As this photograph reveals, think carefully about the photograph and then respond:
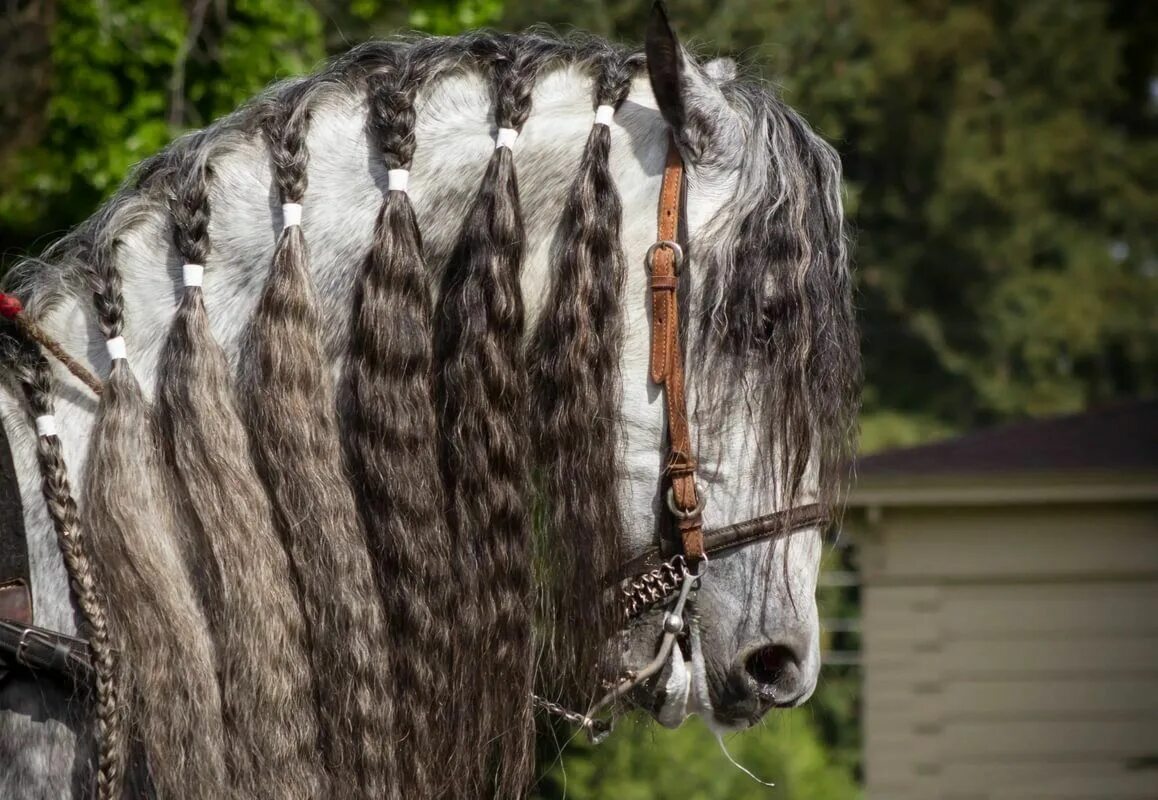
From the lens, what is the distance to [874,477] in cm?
671

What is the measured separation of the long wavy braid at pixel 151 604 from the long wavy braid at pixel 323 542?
146 millimetres

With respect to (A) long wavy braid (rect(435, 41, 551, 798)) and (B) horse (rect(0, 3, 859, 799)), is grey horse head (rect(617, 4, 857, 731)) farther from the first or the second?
(A) long wavy braid (rect(435, 41, 551, 798))

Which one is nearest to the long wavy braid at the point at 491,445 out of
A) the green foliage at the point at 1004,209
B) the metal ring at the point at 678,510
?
the metal ring at the point at 678,510

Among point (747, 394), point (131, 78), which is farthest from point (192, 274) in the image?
point (131, 78)

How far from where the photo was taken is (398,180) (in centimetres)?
189

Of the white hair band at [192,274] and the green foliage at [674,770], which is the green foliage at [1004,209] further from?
the white hair band at [192,274]

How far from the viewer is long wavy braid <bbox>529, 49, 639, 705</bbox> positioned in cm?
187

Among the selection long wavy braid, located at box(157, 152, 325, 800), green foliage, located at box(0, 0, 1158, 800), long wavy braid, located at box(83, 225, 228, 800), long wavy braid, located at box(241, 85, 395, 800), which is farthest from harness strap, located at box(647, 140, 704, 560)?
green foliage, located at box(0, 0, 1158, 800)

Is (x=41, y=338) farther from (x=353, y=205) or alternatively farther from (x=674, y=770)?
(x=674, y=770)

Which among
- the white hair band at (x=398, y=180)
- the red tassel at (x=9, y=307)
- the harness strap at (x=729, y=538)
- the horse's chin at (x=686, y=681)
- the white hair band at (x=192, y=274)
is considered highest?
the white hair band at (x=398, y=180)

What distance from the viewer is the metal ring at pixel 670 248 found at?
1.89 m

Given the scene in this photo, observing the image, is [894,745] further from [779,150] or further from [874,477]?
[779,150]

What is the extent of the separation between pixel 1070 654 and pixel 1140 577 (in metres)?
0.51

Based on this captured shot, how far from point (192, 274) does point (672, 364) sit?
689 millimetres
